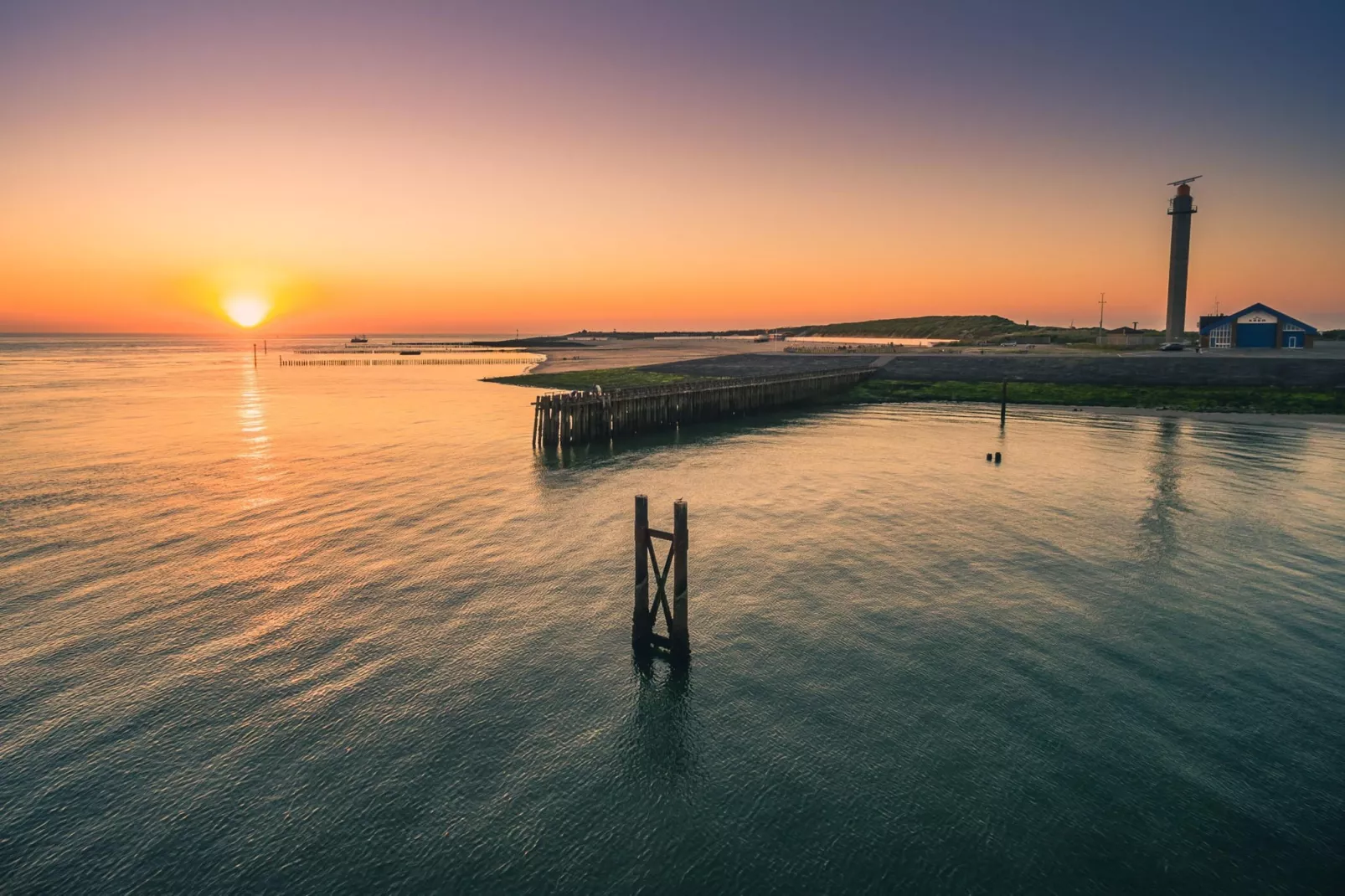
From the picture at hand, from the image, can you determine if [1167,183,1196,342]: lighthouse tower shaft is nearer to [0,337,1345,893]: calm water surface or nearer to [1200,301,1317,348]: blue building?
[1200,301,1317,348]: blue building

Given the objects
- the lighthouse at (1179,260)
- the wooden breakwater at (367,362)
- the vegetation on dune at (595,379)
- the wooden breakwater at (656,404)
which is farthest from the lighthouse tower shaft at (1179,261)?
the wooden breakwater at (367,362)

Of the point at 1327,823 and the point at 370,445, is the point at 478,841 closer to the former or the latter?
the point at 1327,823

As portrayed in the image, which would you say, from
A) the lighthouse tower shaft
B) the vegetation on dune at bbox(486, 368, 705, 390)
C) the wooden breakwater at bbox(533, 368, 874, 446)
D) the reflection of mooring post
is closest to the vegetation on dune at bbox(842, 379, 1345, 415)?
the wooden breakwater at bbox(533, 368, 874, 446)

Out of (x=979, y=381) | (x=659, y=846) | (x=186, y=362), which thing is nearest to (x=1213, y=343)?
(x=979, y=381)

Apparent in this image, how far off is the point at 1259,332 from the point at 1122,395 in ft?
146

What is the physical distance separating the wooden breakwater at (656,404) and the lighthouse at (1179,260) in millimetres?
65712

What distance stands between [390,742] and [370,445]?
34029mm

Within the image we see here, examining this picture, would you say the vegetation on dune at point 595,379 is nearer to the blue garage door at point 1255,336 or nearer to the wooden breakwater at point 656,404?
the wooden breakwater at point 656,404

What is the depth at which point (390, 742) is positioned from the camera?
1177 centimetres

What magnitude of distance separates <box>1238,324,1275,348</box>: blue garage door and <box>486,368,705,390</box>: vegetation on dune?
233ft

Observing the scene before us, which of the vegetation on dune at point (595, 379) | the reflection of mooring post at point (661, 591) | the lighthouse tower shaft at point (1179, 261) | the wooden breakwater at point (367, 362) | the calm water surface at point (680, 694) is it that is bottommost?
the calm water surface at point (680, 694)

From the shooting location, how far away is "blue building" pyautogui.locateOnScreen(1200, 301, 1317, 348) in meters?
86.4

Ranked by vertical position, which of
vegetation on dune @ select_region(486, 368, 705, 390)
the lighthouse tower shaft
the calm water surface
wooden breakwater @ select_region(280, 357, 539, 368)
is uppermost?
the lighthouse tower shaft

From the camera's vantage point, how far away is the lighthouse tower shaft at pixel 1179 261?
3939 inches
